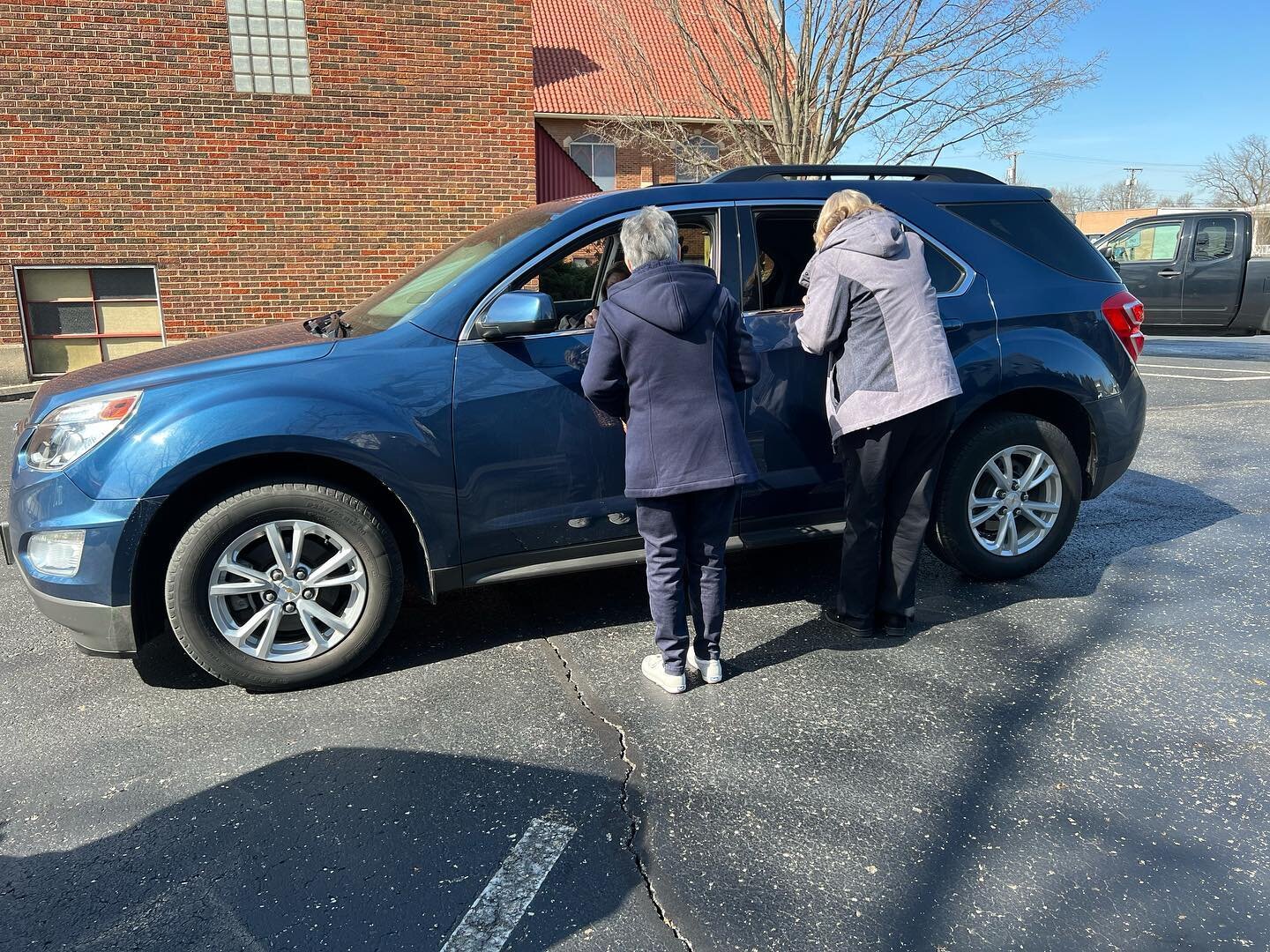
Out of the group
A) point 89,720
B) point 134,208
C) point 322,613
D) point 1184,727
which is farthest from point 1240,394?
point 134,208

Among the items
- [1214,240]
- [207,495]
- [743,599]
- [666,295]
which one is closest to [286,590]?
[207,495]

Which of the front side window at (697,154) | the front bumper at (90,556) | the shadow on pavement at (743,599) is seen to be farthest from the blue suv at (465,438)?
the front side window at (697,154)

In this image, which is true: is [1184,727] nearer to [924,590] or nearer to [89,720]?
[924,590]

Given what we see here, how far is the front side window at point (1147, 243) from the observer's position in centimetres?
1328

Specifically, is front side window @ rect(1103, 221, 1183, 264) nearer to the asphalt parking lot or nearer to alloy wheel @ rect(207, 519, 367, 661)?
the asphalt parking lot

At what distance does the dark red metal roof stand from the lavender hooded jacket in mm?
12668

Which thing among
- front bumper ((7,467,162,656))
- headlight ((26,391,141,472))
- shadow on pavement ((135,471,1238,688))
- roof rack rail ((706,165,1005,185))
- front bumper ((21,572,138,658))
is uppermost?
roof rack rail ((706,165,1005,185))

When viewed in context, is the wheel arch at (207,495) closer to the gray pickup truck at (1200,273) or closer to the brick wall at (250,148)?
the brick wall at (250,148)

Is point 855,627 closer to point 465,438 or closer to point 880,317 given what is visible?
point 880,317

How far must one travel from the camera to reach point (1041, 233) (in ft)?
14.5

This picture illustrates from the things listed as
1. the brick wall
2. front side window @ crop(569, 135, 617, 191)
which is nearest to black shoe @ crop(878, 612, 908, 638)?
the brick wall

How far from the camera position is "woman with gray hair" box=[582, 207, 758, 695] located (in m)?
3.09

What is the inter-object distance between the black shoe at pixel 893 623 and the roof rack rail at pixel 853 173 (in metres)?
2.01

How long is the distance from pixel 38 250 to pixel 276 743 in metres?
10.2
